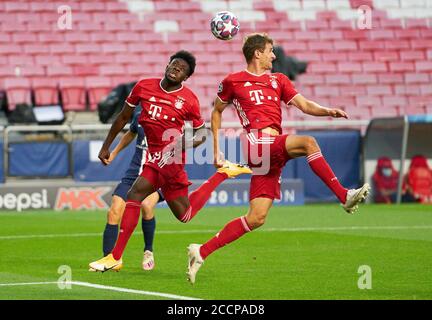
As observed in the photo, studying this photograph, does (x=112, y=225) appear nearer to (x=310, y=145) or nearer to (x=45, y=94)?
(x=310, y=145)

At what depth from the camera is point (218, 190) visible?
74.4 feet

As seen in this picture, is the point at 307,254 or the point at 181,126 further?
the point at 307,254

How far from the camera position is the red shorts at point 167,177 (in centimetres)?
1070

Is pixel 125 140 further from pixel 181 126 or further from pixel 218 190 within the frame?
pixel 218 190

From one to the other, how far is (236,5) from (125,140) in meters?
19.3

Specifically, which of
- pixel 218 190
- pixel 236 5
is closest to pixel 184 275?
pixel 218 190

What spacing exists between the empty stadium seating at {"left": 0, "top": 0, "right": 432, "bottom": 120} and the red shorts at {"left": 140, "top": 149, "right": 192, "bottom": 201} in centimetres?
1516

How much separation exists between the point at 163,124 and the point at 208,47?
18417mm

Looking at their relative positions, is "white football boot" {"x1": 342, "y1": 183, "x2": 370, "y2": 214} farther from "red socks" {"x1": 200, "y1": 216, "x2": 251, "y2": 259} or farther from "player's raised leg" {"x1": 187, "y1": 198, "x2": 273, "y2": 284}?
"red socks" {"x1": 200, "y1": 216, "x2": 251, "y2": 259}

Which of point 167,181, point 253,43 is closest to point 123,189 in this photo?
point 167,181

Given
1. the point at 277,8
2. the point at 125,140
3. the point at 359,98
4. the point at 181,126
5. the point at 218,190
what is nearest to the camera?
the point at 181,126

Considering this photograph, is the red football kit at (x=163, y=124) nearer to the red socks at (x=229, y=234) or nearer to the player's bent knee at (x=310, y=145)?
the red socks at (x=229, y=234)

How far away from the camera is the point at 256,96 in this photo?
35.1ft

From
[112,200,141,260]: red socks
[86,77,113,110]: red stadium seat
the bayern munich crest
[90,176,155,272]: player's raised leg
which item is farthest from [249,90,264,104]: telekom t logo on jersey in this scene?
[86,77,113,110]: red stadium seat
